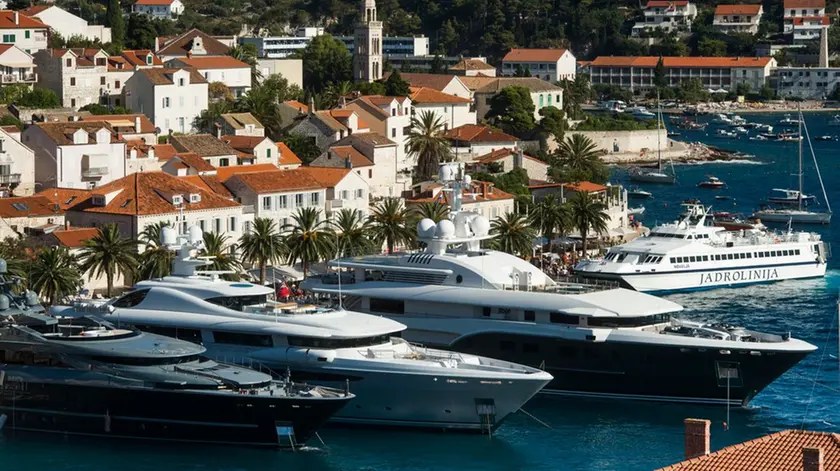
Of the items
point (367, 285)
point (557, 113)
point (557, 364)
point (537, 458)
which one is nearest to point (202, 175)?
point (367, 285)

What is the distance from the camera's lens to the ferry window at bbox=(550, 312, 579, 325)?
58.4m

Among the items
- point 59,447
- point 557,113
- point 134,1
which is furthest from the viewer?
point 134,1

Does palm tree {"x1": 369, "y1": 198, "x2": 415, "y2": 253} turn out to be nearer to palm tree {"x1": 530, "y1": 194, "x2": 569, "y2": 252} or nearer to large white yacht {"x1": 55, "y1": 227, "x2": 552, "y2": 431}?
palm tree {"x1": 530, "y1": 194, "x2": 569, "y2": 252}

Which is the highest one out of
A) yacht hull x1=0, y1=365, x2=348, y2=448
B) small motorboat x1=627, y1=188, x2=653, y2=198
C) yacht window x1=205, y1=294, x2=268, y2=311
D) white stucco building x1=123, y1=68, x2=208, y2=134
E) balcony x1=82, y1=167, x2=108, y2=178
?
white stucco building x1=123, y1=68, x2=208, y2=134

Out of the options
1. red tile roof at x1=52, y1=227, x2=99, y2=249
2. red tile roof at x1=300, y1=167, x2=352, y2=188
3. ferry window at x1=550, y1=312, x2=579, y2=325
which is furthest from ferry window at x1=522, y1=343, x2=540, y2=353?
red tile roof at x1=300, y1=167, x2=352, y2=188

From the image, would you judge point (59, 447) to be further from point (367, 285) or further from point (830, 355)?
point (830, 355)

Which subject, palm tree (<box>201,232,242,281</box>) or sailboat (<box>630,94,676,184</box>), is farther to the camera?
sailboat (<box>630,94,676,184</box>)

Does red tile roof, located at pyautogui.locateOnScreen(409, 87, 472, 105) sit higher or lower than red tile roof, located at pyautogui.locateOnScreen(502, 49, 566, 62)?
lower

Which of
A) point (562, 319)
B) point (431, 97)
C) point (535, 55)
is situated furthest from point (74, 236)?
point (535, 55)

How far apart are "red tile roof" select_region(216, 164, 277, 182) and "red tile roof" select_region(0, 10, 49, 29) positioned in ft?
107

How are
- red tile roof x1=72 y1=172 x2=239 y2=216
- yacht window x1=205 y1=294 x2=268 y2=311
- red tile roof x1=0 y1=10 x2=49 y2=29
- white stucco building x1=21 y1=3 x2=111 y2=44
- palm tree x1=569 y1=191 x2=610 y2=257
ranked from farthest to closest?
white stucco building x1=21 y1=3 x2=111 y2=44 → red tile roof x1=0 y1=10 x2=49 y2=29 → palm tree x1=569 y1=191 x2=610 y2=257 → red tile roof x1=72 y1=172 x2=239 y2=216 → yacht window x1=205 y1=294 x2=268 y2=311

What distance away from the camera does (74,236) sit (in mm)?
70750

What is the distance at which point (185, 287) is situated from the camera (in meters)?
56.6

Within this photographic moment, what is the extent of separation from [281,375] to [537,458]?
762cm
